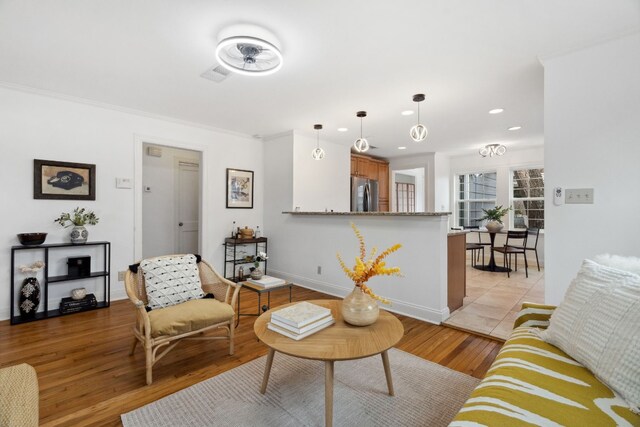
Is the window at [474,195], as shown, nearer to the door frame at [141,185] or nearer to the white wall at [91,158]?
the white wall at [91,158]

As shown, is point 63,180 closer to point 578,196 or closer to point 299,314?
point 299,314

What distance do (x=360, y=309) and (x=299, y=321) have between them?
1.22 ft

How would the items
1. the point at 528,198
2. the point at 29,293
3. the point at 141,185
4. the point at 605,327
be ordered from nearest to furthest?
the point at 605,327
the point at 29,293
the point at 141,185
the point at 528,198

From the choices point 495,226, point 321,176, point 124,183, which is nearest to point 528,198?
point 495,226

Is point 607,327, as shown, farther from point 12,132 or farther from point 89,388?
point 12,132

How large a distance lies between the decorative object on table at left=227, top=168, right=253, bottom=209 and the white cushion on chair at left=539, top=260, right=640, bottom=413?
4.28 m

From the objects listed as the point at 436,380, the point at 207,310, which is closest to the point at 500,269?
the point at 436,380

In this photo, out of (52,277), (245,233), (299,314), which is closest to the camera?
(299,314)

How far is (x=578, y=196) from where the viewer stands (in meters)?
2.27

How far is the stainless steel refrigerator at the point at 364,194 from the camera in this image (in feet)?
20.1

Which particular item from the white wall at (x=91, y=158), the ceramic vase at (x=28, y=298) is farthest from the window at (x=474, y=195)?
the ceramic vase at (x=28, y=298)

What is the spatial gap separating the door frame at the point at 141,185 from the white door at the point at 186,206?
91 centimetres

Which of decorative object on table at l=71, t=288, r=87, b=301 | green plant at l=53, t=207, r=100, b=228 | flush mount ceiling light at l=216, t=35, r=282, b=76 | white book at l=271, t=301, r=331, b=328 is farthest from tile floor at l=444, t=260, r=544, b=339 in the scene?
green plant at l=53, t=207, r=100, b=228

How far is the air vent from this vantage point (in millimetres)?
2746
